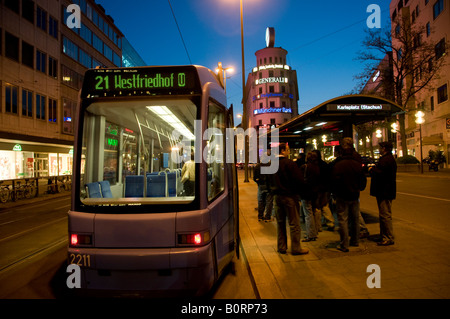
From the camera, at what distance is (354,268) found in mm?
4340

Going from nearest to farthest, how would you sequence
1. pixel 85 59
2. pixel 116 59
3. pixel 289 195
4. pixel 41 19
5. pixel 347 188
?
pixel 289 195 < pixel 347 188 < pixel 41 19 < pixel 85 59 < pixel 116 59

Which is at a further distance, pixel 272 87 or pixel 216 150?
pixel 272 87

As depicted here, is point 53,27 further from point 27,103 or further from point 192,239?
point 192,239

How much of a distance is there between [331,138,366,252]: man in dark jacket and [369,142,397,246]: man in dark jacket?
37cm

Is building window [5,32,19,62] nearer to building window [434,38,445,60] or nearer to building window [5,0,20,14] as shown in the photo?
building window [5,0,20,14]

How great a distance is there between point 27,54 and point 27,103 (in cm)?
417

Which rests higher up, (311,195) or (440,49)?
(440,49)

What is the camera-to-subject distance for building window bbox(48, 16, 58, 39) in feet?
91.0

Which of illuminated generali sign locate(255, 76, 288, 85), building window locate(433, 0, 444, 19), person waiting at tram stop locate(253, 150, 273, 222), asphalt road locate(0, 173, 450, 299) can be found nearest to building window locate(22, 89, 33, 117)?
asphalt road locate(0, 173, 450, 299)
